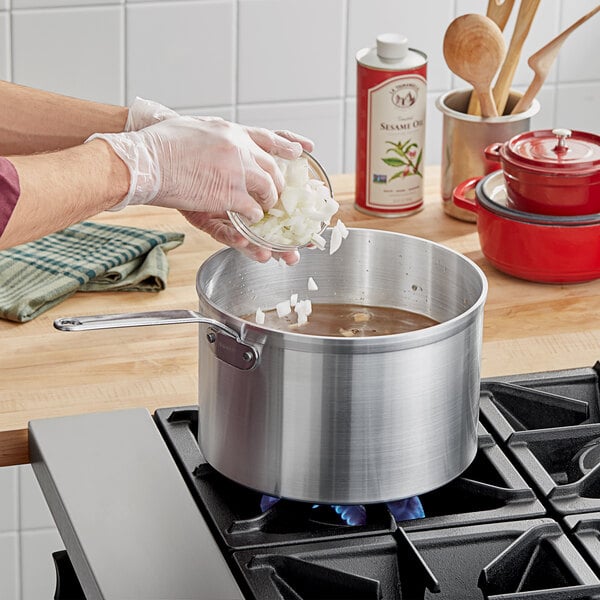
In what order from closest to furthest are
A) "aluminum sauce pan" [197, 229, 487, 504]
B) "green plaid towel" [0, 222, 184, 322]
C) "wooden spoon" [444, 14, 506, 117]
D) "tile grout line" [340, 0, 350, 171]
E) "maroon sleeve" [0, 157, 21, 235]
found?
1. "aluminum sauce pan" [197, 229, 487, 504]
2. "maroon sleeve" [0, 157, 21, 235]
3. "green plaid towel" [0, 222, 184, 322]
4. "wooden spoon" [444, 14, 506, 117]
5. "tile grout line" [340, 0, 350, 171]

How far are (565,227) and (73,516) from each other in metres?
0.78

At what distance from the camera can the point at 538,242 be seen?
1.54m

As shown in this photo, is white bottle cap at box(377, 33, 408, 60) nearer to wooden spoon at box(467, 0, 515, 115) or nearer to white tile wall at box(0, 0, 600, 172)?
wooden spoon at box(467, 0, 515, 115)

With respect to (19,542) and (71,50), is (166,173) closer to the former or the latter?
(71,50)

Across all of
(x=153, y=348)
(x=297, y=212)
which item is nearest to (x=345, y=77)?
(x=153, y=348)

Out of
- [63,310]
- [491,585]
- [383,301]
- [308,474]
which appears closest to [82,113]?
[63,310]

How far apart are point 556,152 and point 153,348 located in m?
0.57

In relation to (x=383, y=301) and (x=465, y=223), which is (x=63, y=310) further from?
(x=465, y=223)

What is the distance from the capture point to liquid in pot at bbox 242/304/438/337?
1162mm

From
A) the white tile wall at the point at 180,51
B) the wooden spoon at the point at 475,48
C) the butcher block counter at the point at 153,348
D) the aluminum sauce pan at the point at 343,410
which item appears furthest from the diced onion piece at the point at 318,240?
the white tile wall at the point at 180,51

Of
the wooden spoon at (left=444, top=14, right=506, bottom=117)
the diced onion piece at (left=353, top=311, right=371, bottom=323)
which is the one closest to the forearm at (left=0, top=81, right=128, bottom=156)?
the diced onion piece at (left=353, top=311, right=371, bottom=323)

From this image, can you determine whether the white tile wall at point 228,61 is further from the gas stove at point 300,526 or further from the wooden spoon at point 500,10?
the gas stove at point 300,526

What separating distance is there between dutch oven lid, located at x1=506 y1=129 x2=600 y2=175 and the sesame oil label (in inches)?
→ 6.8

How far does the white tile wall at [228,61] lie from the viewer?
75.2 inches
